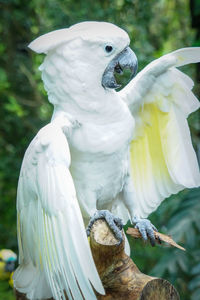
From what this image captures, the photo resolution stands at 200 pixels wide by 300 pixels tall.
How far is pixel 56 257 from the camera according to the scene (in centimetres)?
170

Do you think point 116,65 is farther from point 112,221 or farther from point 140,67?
point 140,67

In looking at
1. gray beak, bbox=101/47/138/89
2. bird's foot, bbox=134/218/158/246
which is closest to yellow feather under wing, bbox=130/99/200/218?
bird's foot, bbox=134/218/158/246

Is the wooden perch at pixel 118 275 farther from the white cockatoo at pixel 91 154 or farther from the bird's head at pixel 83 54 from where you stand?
the bird's head at pixel 83 54

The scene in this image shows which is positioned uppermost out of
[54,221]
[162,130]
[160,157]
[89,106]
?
[89,106]

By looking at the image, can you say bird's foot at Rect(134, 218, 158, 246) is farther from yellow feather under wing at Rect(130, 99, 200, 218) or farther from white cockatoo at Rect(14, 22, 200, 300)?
yellow feather under wing at Rect(130, 99, 200, 218)

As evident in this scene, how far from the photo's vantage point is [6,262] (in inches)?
148

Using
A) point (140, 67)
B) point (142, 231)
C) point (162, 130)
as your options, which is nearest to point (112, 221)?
point (142, 231)

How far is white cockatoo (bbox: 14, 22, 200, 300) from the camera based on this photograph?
1.71m

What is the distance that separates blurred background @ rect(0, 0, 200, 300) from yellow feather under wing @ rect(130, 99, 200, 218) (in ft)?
2.76

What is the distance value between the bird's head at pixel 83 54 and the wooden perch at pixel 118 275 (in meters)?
0.53

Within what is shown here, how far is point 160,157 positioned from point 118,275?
0.62 metres

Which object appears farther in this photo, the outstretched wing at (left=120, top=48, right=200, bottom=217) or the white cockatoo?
the outstretched wing at (left=120, top=48, right=200, bottom=217)

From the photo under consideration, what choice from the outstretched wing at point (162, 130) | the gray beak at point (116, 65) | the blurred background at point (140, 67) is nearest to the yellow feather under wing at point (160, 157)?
the outstretched wing at point (162, 130)

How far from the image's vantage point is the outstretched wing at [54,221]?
1634 millimetres
